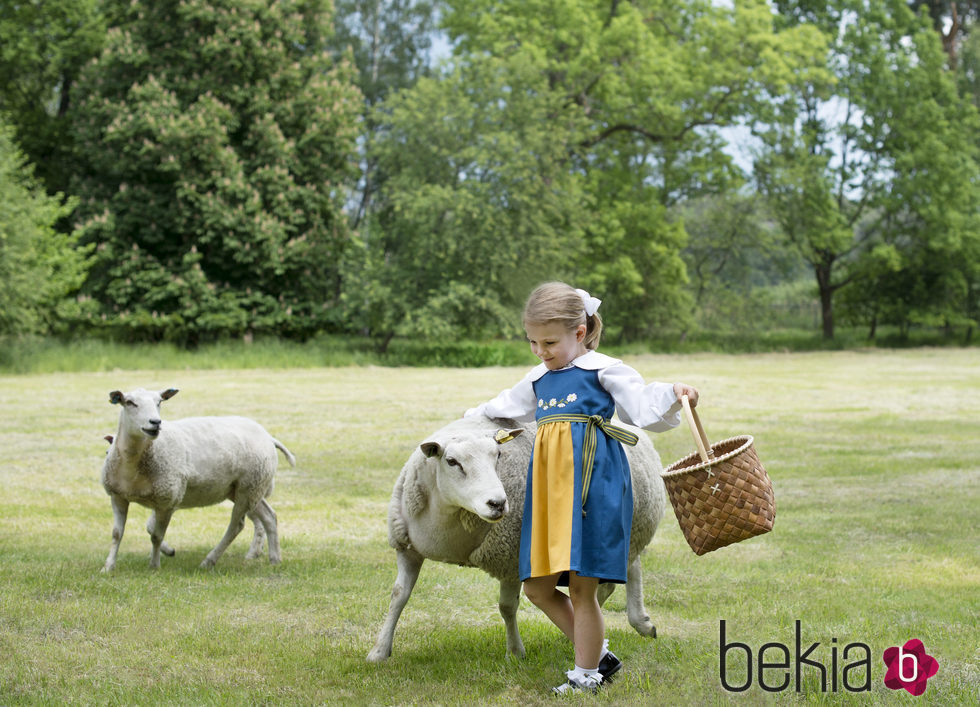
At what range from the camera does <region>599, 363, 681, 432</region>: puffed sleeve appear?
4.43m

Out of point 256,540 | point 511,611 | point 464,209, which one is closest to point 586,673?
point 511,611

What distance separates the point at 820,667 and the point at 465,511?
1.87 metres

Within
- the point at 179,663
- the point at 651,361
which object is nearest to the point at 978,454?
the point at 179,663

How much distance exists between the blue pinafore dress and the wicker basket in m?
0.30

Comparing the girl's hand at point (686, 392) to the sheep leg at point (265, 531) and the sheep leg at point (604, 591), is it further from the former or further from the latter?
the sheep leg at point (265, 531)

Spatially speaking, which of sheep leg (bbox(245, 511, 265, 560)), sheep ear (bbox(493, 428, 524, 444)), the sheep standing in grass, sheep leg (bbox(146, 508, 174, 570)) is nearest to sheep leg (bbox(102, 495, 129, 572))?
the sheep standing in grass

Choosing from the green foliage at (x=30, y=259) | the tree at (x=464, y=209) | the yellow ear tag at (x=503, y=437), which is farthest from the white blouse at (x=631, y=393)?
the tree at (x=464, y=209)

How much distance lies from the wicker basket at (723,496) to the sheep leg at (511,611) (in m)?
0.95

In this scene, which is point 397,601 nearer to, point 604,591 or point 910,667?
point 604,591

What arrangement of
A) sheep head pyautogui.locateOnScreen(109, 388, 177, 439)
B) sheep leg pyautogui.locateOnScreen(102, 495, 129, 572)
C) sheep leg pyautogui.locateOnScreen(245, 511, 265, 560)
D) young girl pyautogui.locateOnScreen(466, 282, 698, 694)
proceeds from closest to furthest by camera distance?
young girl pyautogui.locateOnScreen(466, 282, 698, 694) < sheep head pyautogui.locateOnScreen(109, 388, 177, 439) < sheep leg pyautogui.locateOnScreen(102, 495, 129, 572) < sheep leg pyautogui.locateOnScreen(245, 511, 265, 560)

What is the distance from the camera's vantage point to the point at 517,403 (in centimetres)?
494

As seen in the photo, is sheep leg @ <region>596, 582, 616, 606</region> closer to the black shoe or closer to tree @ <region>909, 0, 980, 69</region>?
the black shoe

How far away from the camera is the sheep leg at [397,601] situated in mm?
5008

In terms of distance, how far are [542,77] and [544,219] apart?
5.72m
